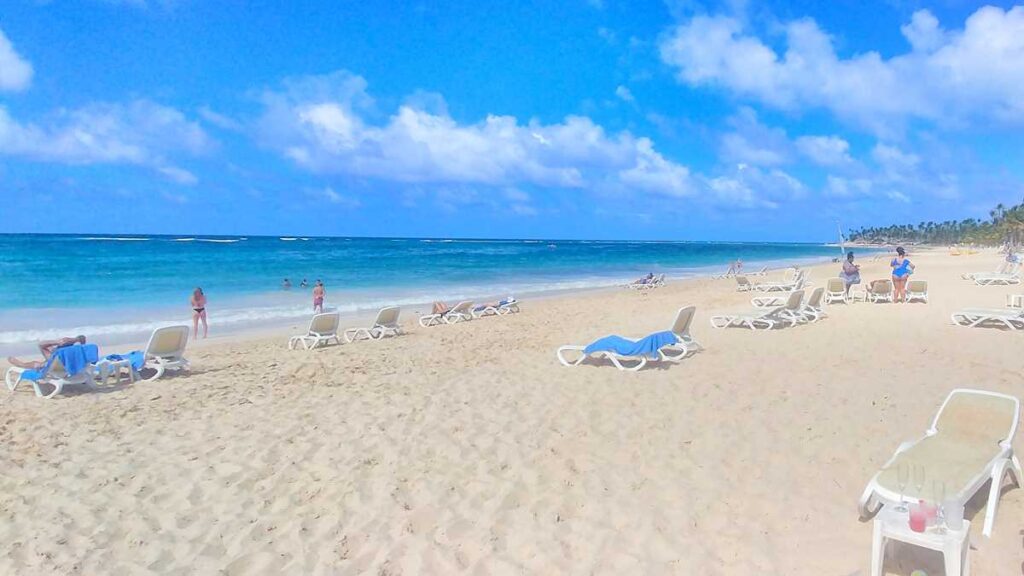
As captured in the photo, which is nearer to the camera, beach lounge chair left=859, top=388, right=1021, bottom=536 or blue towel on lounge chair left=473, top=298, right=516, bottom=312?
beach lounge chair left=859, top=388, right=1021, bottom=536

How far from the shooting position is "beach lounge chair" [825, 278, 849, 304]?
1389cm

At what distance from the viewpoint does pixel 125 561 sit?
335 cm

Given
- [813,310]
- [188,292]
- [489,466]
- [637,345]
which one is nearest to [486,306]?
[813,310]

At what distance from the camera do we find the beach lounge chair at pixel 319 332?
10305 millimetres

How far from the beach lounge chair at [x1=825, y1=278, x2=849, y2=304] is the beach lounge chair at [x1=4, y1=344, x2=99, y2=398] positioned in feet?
44.2

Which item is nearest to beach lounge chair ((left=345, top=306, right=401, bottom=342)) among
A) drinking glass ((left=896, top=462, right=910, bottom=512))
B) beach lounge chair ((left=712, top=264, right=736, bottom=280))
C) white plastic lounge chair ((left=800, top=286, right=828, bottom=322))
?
white plastic lounge chair ((left=800, top=286, right=828, bottom=322))

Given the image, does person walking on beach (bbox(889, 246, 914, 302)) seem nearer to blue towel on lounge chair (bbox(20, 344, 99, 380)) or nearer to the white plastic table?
the white plastic table

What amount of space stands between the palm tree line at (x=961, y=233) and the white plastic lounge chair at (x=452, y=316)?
5181 centimetres

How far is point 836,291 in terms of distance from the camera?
14.0 m

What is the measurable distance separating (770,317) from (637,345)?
4.12 meters

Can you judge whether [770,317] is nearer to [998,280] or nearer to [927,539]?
[927,539]

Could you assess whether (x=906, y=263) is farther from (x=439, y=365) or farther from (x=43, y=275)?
(x=43, y=275)

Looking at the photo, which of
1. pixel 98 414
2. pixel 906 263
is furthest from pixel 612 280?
pixel 98 414

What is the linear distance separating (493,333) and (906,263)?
8903mm
